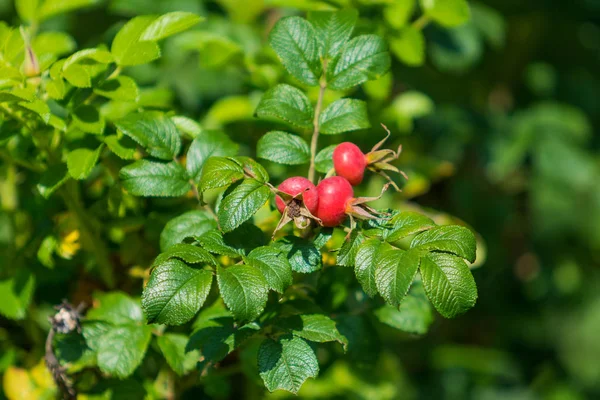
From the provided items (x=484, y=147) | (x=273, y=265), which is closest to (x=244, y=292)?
(x=273, y=265)

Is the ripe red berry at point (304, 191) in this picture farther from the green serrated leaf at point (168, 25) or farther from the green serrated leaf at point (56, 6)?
the green serrated leaf at point (56, 6)

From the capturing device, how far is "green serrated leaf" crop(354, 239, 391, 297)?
815 millimetres

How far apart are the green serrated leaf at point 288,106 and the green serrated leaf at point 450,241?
26 centimetres

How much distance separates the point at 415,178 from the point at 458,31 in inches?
22.8

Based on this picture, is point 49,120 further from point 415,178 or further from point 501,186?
point 501,186

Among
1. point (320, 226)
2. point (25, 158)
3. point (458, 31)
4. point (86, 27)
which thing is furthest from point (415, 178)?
point (86, 27)

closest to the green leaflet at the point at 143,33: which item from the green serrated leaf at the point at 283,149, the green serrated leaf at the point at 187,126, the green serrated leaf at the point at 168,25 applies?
the green serrated leaf at the point at 168,25

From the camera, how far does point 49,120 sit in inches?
37.5

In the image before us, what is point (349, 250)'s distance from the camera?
0.85m

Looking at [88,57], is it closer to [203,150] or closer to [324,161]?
[203,150]

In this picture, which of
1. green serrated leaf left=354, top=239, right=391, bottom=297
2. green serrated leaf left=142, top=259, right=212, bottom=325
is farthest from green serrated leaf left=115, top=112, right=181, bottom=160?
green serrated leaf left=354, top=239, right=391, bottom=297

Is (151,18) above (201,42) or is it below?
above

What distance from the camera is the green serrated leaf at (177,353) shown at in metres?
0.97

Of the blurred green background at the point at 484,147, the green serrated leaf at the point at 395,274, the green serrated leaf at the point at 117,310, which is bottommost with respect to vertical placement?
the blurred green background at the point at 484,147
